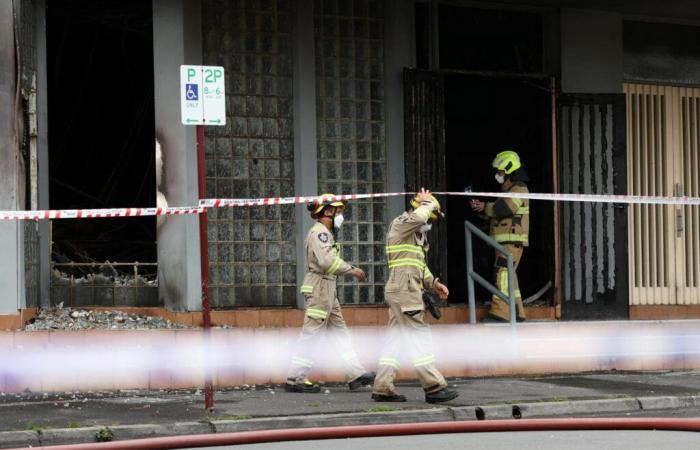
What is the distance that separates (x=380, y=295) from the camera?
53.2 feet

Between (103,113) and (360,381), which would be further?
(103,113)

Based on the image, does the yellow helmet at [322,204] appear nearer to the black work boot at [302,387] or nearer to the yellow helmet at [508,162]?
the black work boot at [302,387]

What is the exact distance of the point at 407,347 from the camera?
12.4m

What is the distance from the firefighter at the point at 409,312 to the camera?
12.3m

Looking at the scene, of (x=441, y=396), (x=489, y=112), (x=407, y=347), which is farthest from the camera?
(x=489, y=112)

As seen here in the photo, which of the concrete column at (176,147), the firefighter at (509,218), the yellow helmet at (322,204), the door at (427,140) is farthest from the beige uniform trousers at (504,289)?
the concrete column at (176,147)

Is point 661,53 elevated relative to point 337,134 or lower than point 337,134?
elevated

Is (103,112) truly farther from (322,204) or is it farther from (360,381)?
(360,381)

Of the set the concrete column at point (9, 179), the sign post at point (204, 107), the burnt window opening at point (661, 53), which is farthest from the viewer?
the burnt window opening at point (661, 53)

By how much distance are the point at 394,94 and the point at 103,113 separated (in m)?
3.62

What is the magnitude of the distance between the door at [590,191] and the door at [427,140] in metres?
1.58

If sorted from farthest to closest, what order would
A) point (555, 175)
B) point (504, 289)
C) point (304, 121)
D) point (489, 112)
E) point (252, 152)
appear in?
1. point (489, 112)
2. point (555, 175)
3. point (504, 289)
4. point (304, 121)
5. point (252, 152)

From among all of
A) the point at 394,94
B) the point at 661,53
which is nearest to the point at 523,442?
the point at 394,94

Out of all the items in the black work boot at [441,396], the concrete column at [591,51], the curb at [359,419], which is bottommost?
the curb at [359,419]
